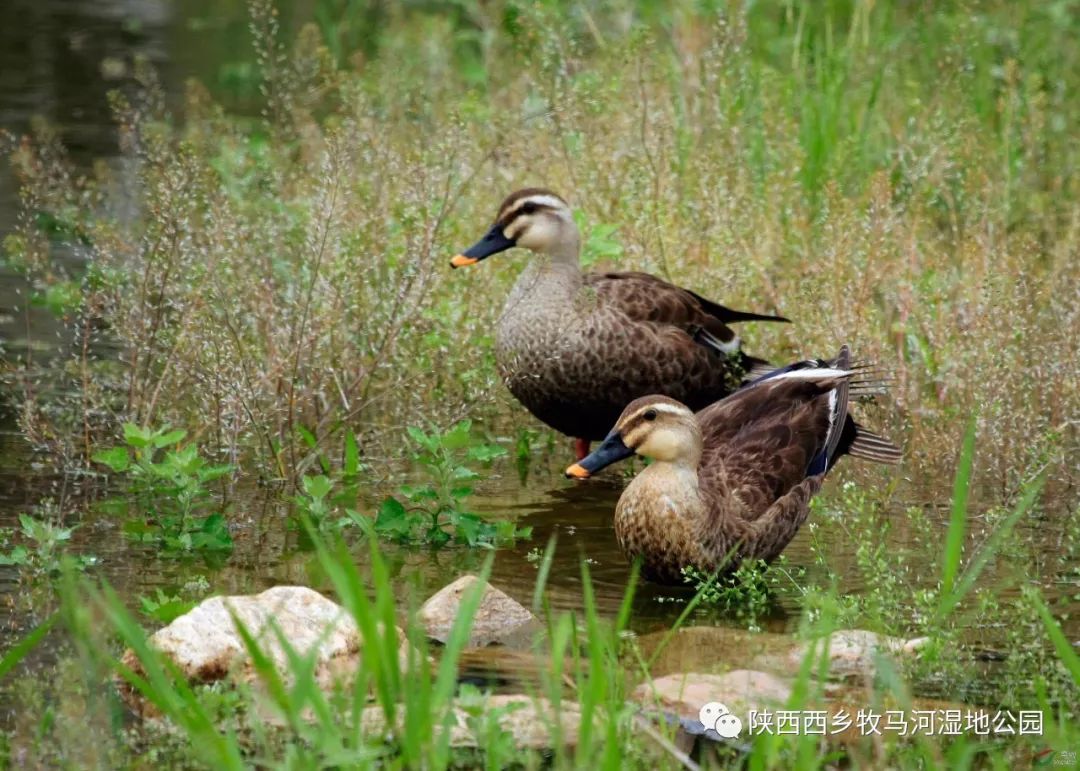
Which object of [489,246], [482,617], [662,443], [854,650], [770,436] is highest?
[489,246]

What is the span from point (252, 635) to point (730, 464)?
2130 millimetres

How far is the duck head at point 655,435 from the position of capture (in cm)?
618

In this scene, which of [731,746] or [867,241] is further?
[867,241]

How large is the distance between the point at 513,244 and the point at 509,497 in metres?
1.10

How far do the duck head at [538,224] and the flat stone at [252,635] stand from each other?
275cm

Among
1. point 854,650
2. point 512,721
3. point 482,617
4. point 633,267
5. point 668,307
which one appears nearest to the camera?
point 512,721

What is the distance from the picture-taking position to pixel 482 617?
554cm

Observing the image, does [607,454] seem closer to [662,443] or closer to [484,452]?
[662,443]

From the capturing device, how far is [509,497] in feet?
24.0

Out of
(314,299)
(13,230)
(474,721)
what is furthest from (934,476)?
(13,230)

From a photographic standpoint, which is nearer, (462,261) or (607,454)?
(607,454)

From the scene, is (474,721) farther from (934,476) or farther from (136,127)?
(136,127)

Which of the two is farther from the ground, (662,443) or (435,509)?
(662,443)

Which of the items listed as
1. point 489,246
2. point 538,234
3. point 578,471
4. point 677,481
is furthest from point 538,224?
point 677,481
